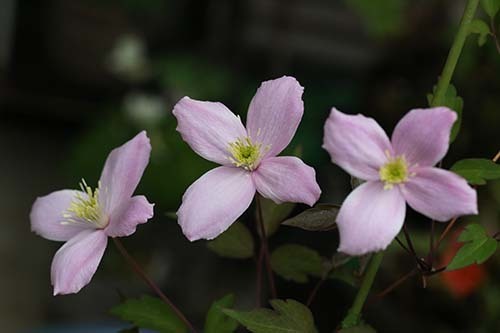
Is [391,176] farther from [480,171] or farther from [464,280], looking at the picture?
[464,280]

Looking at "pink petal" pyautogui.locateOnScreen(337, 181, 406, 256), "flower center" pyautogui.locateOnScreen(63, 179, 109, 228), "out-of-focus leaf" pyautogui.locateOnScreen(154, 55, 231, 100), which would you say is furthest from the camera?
"out-of-focus leaf" pyautogui.locateOnScreen(154, 55, 231, 100)

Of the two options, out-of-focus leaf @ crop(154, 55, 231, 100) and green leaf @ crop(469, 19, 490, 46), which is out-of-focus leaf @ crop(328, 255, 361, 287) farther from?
out-of-focus leaf @ crop(154, 55, 231, 100)

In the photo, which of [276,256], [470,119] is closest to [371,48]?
[470,119]

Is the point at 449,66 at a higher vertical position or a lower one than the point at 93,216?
higher

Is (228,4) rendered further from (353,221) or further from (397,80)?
(353,221)

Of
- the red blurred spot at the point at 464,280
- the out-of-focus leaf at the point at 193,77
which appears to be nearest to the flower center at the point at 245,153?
the red blurred spot at the point at 464,280

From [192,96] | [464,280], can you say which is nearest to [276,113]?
[464,280]

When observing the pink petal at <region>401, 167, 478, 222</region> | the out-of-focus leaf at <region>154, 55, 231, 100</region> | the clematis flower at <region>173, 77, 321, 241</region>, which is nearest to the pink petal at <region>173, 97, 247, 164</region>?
the clematis flower at <region>173, 77, 321, 241</region>
